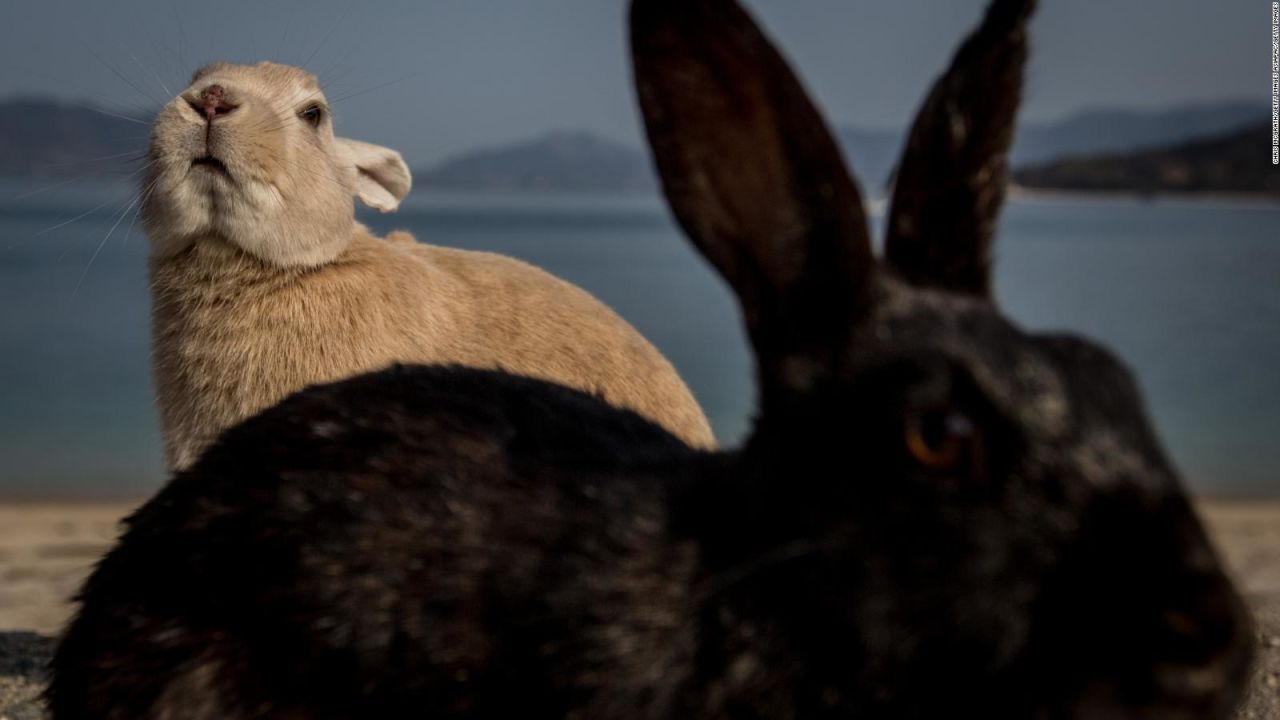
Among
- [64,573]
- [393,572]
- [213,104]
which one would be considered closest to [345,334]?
[213,104]

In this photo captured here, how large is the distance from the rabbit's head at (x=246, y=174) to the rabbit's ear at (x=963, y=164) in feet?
9.81

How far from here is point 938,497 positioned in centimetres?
258

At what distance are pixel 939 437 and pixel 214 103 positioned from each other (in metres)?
3.59

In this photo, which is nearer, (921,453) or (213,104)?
(921,453)

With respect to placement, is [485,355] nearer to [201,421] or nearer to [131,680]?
[201,421]

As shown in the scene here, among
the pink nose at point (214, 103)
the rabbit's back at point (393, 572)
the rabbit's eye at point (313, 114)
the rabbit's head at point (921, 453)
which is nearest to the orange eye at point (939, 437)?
the rabbit's head at point (921, 453)

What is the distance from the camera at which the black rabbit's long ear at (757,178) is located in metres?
2.79

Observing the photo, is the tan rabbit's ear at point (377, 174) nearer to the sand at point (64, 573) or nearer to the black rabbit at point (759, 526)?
the sand at point (64, 573)

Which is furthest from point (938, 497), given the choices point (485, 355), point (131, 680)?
point (485, 355)

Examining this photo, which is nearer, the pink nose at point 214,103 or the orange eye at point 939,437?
the orange eye at point 939,437

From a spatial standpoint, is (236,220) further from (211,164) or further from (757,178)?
(757,178)

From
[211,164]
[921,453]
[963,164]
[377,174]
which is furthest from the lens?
[377,174]

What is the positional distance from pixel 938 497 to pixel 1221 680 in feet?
1.86

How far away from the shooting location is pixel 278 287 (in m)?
5.56
